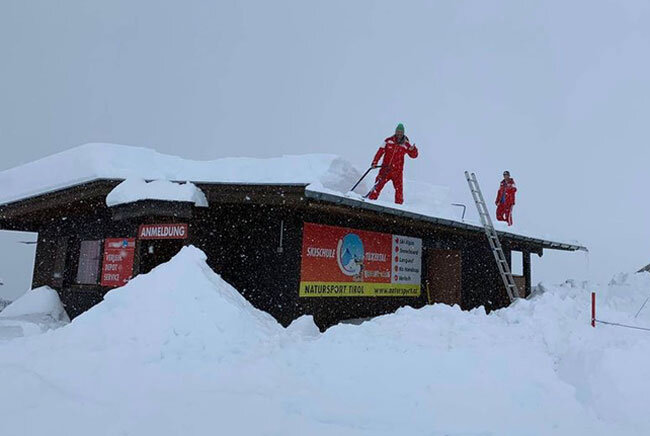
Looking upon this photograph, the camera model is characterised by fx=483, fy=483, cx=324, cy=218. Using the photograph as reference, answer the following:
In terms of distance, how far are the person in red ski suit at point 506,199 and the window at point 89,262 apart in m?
11.9

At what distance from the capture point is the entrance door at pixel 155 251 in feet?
33.8

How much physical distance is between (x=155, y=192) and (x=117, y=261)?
8.88ft

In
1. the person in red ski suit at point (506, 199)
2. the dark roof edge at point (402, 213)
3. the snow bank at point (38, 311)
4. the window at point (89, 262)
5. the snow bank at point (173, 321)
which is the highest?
the person in red ski suit at point (506, 199)

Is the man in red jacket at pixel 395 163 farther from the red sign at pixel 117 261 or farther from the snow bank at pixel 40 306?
the snow bank at pixel 40 306

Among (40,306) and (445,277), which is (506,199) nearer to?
(445,277)

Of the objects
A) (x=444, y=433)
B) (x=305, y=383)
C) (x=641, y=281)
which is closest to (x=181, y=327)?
(x=305, y=383)

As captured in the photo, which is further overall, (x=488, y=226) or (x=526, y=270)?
(x=526, y=270)

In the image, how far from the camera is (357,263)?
11.0 metres

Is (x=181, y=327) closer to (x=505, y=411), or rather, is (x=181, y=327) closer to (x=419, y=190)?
(x=505, y=411)

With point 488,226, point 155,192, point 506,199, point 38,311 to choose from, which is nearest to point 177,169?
point 155,192

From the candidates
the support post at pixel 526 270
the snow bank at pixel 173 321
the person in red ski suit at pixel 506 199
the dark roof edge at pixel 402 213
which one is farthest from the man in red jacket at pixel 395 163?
the support post at pixel 526 270

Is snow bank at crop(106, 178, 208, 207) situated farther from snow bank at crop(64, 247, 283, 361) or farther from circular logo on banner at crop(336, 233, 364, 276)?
circular logo on banner at crop(336, 233, 364, 276)

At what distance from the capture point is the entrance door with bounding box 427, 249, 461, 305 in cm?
1366

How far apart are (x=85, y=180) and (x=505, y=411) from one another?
8.90 m
